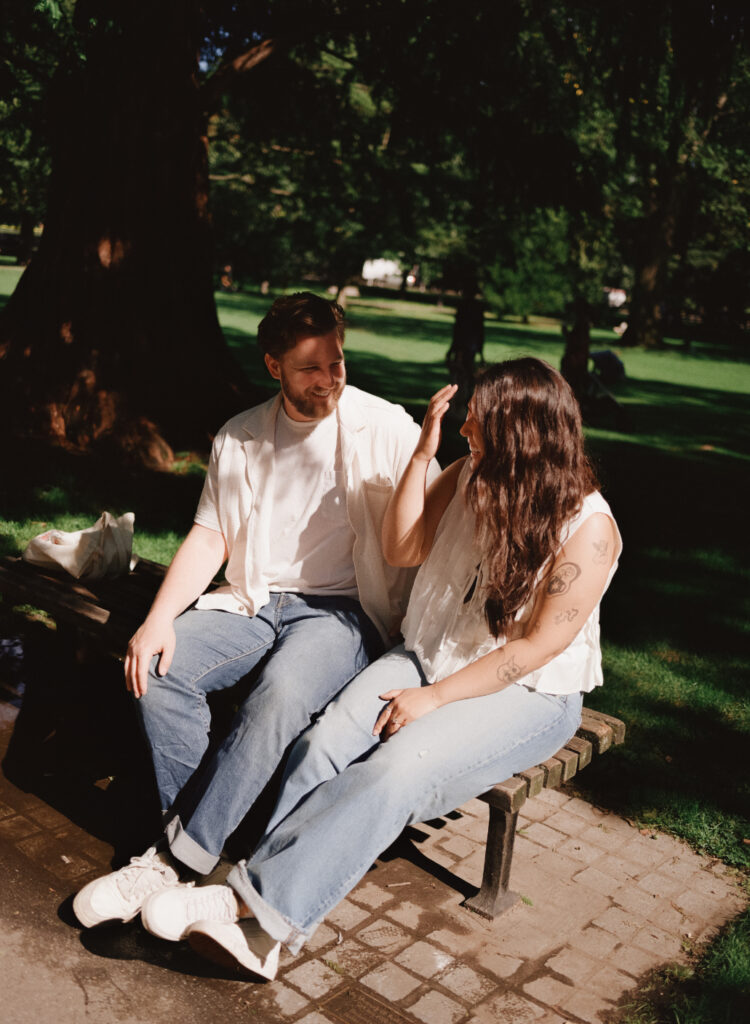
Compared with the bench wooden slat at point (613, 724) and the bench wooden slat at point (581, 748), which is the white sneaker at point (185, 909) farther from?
the bench wooden slat at point (613, 724)

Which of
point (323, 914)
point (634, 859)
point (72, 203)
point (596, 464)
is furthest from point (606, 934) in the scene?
point (72, 203)

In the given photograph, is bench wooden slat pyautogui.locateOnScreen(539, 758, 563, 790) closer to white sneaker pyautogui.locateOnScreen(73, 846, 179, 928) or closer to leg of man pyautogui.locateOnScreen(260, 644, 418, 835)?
leg of man pyautogui.locateOnScreen(260, 644, 418, 835)

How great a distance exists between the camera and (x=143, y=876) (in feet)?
9.15

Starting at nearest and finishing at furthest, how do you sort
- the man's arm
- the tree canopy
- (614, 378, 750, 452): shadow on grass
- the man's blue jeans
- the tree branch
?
the man's blue jeans, the man's arm, the tree canopy, the tree branch, (614, 378, 750, 452): shadow on grass

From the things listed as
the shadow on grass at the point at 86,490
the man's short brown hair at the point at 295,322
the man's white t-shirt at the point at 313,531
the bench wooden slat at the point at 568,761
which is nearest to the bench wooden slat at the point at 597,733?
the bench wooden slat at the point at 568,761

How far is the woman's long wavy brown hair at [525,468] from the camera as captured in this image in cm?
279

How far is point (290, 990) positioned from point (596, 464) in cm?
171

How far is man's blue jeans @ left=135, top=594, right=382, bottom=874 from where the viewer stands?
279 centimetres

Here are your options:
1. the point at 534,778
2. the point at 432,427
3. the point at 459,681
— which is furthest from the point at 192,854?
the point at 432,427

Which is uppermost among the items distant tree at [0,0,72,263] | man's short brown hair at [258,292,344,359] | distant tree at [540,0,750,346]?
distant tree at [540,0,750,346]

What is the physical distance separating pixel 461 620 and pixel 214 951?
114cm

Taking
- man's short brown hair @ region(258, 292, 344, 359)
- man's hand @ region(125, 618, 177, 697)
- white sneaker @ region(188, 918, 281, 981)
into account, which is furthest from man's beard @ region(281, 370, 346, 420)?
white sneaker @ region(188, 918, 281, 981)

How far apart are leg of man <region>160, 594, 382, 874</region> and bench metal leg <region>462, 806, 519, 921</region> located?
642 millimetres

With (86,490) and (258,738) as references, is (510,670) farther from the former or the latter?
(86,490)
